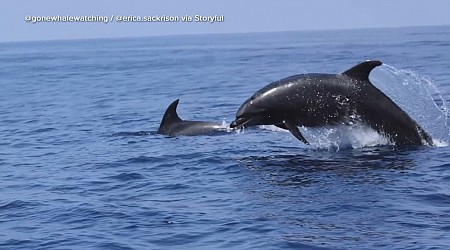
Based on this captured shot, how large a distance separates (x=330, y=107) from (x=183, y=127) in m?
6.15

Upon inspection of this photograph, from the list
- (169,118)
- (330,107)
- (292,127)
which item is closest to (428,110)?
(169,118)

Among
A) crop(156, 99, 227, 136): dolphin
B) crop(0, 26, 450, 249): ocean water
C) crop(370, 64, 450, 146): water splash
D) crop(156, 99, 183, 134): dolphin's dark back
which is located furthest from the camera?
crop(156, 99, 183, 134): dolphin's dark back

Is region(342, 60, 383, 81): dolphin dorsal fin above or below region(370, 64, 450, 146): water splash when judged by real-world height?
above

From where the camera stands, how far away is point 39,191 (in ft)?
49.4

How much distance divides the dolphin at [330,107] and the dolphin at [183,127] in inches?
175

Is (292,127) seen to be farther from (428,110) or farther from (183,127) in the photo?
(428,110)

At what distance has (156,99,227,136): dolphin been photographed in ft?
70.7

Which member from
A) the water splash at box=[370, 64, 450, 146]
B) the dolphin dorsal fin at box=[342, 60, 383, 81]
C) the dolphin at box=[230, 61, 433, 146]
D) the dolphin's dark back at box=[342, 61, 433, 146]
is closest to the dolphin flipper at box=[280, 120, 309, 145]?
the dolphin at box=[230, 61, 433, 146]

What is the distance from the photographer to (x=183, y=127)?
22.0 m

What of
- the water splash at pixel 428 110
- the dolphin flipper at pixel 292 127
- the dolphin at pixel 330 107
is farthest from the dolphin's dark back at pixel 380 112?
the dolphin flipper at pixel 292 127

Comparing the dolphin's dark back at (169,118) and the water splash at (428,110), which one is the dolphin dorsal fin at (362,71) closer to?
the water splash at (428,110)

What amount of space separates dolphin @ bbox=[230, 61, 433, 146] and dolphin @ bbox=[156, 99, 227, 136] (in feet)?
14.6

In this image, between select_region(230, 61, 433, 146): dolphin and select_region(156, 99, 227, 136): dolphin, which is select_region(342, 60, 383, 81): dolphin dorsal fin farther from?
select_region(156, 99, 227, 136): dolphin

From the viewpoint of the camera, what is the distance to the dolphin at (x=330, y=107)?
16.5 m
